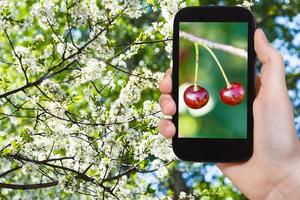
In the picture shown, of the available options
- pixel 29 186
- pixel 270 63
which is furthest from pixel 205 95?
pixel 29 186

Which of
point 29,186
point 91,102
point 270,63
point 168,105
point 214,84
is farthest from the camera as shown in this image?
point 91,102

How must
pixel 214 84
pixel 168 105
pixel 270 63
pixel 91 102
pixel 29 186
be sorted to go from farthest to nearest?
1. pixel 91 102
2. pixel 29 186
3. pixel 214 84
4. pixel 168 105
5. pixel 270 63

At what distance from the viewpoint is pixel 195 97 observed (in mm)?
2996

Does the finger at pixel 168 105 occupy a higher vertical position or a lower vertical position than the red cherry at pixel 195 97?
lower

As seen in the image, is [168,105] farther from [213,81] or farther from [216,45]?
[216,45]

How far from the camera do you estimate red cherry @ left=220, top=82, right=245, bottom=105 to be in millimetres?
2936

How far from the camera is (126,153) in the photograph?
5.17 meters

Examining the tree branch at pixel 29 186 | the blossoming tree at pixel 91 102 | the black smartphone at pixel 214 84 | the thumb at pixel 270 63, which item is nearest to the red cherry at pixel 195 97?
the black smartphone at pixel 214 84

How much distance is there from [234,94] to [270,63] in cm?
20

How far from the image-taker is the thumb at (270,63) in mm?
2811

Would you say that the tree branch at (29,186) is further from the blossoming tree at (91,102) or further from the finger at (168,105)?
the finger at (168,105)

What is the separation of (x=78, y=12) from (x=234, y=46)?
1501mm

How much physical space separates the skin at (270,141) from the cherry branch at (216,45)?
0.11m

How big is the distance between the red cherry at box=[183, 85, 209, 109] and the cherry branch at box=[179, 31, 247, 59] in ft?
0.63
